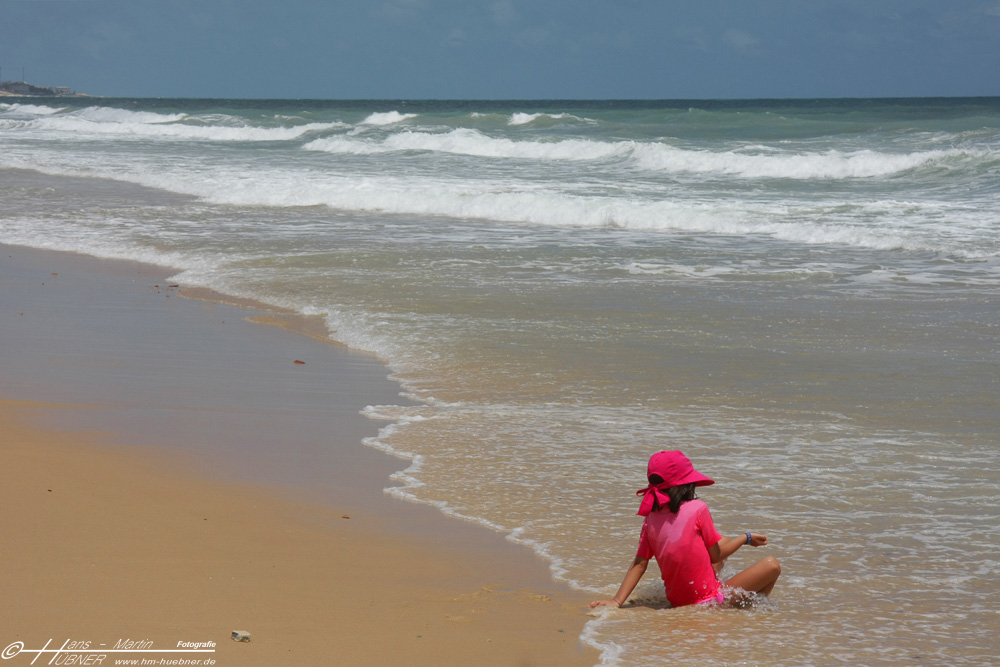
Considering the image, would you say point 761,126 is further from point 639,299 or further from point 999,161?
point 639,299

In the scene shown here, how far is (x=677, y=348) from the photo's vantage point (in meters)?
7.25

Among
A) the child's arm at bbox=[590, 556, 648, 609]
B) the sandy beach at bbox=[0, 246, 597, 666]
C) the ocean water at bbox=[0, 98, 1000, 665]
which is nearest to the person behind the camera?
the sandy beach at bbox=[0, 246, 597, 666]

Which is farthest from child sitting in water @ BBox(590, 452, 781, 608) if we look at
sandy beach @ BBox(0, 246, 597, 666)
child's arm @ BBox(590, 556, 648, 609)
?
sandy beach @ BBox(0, 246, 597, 666)

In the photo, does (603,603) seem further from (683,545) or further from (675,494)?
(675,494)

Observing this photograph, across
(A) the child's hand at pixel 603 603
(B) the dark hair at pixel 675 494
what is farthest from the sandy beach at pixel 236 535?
(B) the dark hair at pixel 675 494

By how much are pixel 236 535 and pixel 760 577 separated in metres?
1.93

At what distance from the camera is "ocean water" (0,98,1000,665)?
374 cm

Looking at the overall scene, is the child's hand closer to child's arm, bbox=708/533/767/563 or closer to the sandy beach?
the sandy beach

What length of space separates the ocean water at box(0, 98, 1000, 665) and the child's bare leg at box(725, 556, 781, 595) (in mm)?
76

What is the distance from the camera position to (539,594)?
361cm

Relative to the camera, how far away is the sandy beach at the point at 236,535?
3.15 meters

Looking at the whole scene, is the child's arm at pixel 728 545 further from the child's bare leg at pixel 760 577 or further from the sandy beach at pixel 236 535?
the sandy beach at pixel 236 535

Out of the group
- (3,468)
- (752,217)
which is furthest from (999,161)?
(3,468)

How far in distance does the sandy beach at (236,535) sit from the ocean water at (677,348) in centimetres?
22
